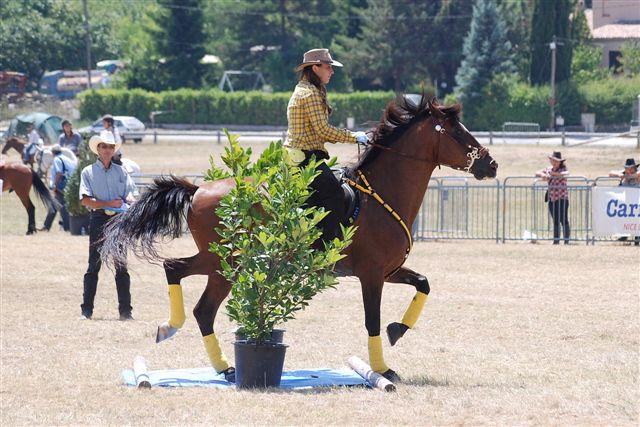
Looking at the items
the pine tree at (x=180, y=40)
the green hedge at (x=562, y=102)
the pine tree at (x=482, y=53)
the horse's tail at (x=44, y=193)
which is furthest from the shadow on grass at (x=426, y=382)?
the pine tree at (x=180, y=40)

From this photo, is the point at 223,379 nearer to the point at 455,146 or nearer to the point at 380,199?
the point at 380,199

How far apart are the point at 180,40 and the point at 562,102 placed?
87.9ft

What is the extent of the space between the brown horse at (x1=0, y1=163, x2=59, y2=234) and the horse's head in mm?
15380

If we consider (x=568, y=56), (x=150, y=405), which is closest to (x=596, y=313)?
(x=150, y=405)

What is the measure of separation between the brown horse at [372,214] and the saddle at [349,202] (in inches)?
2.2

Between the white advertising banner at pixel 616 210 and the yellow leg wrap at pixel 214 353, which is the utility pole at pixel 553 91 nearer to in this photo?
the white advertising banner at pixel 616 210

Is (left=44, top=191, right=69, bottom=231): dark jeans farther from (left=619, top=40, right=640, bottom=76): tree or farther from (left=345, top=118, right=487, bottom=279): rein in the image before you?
(left=619, top=40, right=640, bottom=76): tree

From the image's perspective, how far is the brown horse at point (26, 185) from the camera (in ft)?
78.3

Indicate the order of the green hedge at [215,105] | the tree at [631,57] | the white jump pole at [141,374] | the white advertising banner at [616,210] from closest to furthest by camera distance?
the white jump pole at [141,374] → the white advertising banner at [616,210] → the tree at [631,57] → the green hedge at [215,105]

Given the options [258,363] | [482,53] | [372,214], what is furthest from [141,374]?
[482,53]

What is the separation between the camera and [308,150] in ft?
30.7

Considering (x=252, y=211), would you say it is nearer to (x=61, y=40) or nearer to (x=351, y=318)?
(x=351, y=318)

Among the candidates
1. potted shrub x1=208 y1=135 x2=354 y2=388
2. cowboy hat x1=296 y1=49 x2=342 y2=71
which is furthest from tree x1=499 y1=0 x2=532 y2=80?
potted shrub x1=208 y1=135 x2=354 y2=388

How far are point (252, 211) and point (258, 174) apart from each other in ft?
1.00
